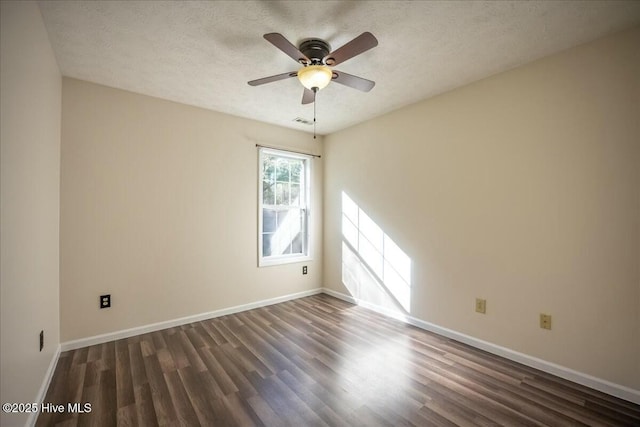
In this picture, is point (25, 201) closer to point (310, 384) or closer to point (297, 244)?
point (310, 384)

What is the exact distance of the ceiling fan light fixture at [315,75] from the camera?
1.96 meters

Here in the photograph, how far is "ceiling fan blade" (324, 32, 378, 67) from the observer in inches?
64.9

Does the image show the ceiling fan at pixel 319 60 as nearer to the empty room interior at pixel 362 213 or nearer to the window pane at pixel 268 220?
the empty room interior at pixel 362 213

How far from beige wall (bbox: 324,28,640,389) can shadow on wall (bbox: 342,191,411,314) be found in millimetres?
158

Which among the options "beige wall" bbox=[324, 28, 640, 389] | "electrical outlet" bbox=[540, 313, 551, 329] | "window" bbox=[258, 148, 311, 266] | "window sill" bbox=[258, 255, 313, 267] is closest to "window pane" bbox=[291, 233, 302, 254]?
"window" bbox=[258, 148, 311, 266]

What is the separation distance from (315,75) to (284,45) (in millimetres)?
317

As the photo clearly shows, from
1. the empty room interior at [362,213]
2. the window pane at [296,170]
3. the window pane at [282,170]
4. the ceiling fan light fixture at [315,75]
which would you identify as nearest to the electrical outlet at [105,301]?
the empty room interior at [362,213]

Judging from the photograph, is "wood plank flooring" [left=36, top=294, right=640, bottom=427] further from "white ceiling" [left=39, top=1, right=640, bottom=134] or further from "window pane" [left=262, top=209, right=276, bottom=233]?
"white ceiling" [left=39, top=1, right=640, bottom=134]

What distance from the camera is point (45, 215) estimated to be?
2.04 m

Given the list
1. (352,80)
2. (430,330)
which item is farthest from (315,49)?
(430,330)

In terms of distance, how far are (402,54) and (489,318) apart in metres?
2.43

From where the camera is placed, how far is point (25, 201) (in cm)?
158

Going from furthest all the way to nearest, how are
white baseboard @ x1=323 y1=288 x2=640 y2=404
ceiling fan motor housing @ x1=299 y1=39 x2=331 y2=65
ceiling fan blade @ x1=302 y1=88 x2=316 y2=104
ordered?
ceiling fan blade @ x1=302 y1=88 x2=316 y2=104 → ceiling fan motor housing @ x1=299 y1=39 x2=331 y2=65 → white baseboard @ x1=323 y1=288 x2=640 y2=404

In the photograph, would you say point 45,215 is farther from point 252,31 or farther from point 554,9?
point 554,9
